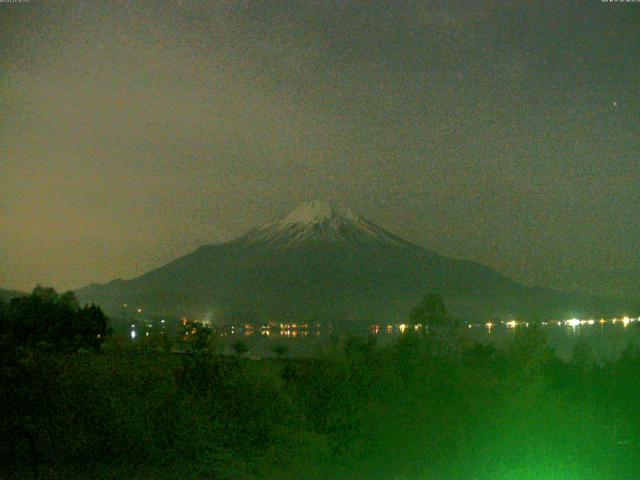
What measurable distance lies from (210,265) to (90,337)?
15002cm

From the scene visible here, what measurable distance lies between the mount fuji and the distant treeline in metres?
104

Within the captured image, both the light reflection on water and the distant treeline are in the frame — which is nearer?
the distant treeline

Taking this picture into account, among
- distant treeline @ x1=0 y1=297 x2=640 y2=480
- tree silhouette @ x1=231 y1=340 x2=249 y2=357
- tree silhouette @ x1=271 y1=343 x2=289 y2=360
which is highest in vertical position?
tree silhouette @ x1=231 y1=340 x2=249 y2=357

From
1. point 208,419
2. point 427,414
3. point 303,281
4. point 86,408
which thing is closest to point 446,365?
point 427,414

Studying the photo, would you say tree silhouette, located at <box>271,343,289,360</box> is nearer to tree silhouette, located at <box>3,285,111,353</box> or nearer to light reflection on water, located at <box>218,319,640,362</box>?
light reflection on water, located at <box>218,319,640,362</box>

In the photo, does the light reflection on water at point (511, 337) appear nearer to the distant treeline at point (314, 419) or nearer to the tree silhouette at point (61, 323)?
the distant treeline at point (314, 419)

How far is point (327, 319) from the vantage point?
125875 millimetres

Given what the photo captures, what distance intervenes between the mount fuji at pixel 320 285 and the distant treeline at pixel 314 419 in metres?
104

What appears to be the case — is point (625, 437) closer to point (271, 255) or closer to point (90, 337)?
point (90, 337)

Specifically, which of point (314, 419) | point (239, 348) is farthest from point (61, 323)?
point (314, 419)

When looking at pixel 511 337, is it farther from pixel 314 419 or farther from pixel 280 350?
pixel 280 350

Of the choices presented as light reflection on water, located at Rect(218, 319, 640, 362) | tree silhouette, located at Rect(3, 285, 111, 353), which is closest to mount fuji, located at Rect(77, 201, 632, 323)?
light reflection on water, located at Rect(218, 319, 640, 362)

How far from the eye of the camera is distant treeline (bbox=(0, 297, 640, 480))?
11203 mm

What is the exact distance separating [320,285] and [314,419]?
477 feet
